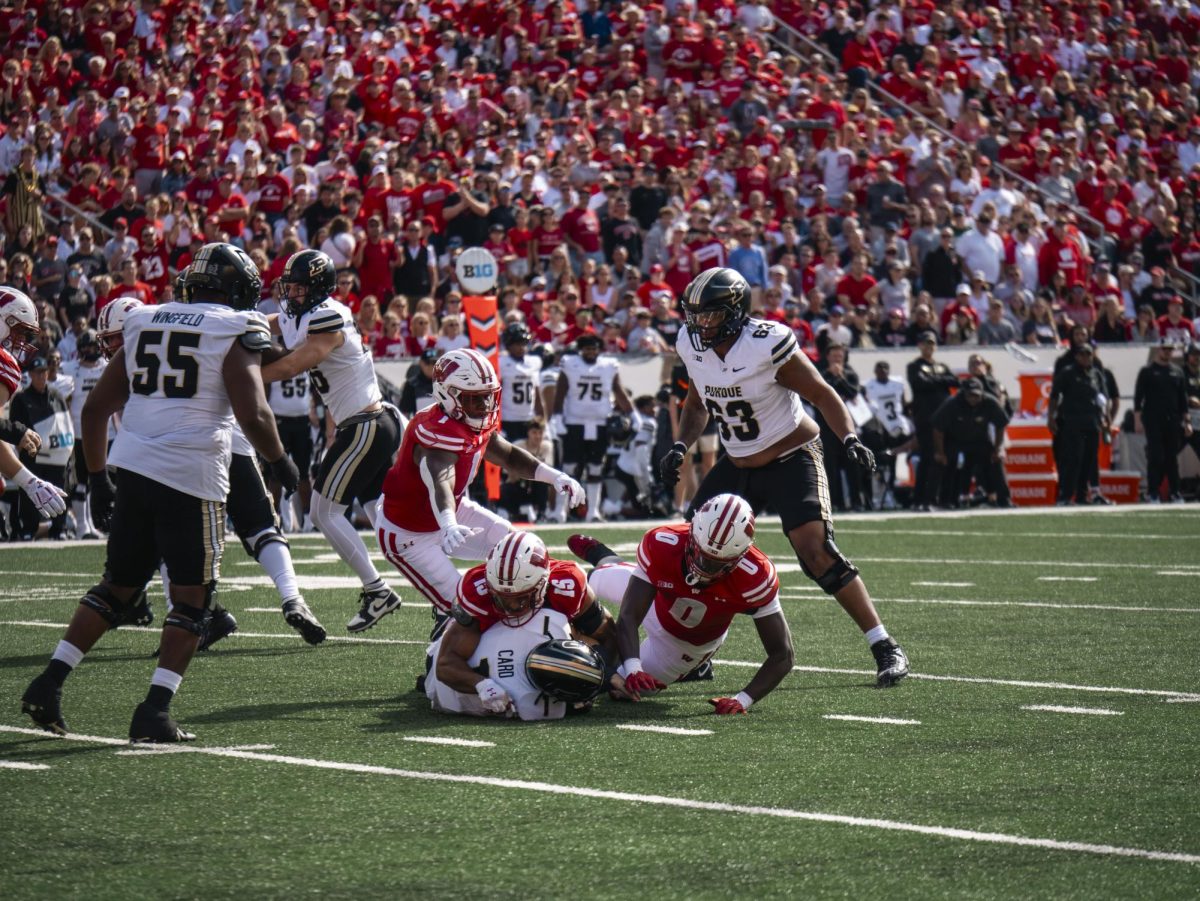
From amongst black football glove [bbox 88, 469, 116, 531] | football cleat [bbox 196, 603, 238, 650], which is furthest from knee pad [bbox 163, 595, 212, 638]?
football cleat [bbox 196, 603, 238, 650]

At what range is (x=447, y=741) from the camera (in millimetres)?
6121

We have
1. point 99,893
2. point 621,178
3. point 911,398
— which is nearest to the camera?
point 99,893

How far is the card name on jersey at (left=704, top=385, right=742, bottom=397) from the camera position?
7.71 metres

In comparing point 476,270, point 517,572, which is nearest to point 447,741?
point 517,572

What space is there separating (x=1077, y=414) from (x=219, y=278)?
13626 mm

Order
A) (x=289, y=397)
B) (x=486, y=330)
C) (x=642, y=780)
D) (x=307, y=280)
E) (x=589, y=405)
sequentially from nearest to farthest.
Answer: (x=642, y=780), (x=307, y=280), (x=289, y=397), (x=486, y=330), (x=589, y=405)

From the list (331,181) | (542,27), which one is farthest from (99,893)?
(542,27)

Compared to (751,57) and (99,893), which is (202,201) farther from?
(99,893)

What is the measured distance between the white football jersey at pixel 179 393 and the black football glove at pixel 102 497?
17.9 inches

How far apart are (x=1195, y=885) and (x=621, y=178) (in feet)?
54.9

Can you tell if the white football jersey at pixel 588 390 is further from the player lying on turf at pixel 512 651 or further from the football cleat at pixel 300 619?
the player lying on turf at pixel 512 651

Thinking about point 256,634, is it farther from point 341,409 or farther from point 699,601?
point 699,601

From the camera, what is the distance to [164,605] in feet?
33.9

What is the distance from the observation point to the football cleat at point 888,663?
7258 millimetres
